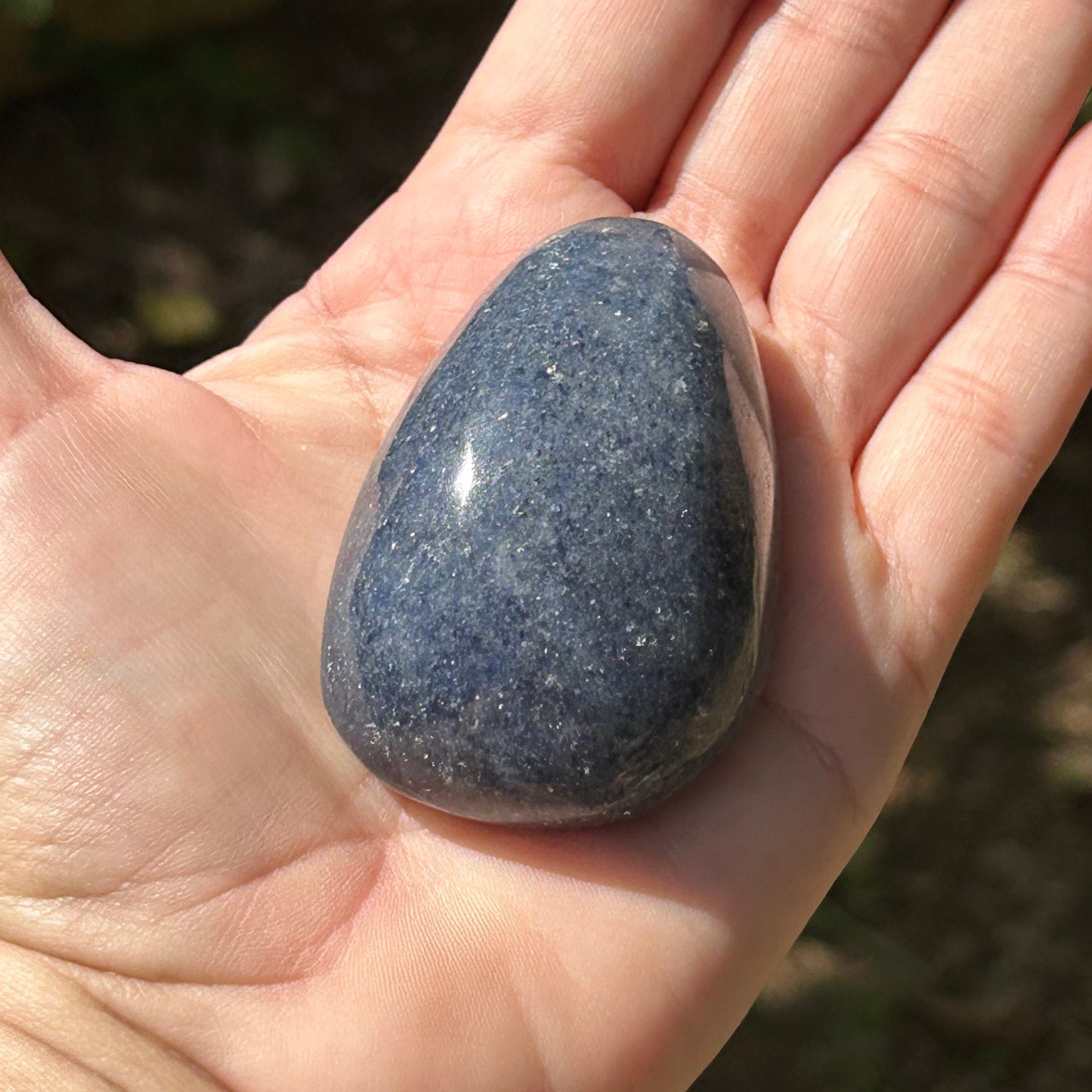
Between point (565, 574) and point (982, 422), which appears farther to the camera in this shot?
point (982, 422)

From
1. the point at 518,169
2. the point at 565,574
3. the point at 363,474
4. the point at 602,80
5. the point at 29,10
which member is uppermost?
the point at 602,80

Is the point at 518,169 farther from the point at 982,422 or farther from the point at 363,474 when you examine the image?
the point at 982,422

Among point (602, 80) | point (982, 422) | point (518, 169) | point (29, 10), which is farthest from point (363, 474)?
point (29, 10)

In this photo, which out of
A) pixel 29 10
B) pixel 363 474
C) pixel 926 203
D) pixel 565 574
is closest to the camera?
pixel 565 574

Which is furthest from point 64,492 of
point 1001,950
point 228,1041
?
point 1001,950

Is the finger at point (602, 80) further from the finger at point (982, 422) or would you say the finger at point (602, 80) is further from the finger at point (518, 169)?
the finger at point (982, 422)

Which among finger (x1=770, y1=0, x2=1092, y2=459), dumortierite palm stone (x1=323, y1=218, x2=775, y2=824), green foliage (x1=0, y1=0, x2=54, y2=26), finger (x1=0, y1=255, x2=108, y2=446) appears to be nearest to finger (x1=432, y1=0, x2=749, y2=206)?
finger (x1=770, y1=0, x2=1092, y2=459)

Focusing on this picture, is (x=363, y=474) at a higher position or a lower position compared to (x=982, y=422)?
lower
